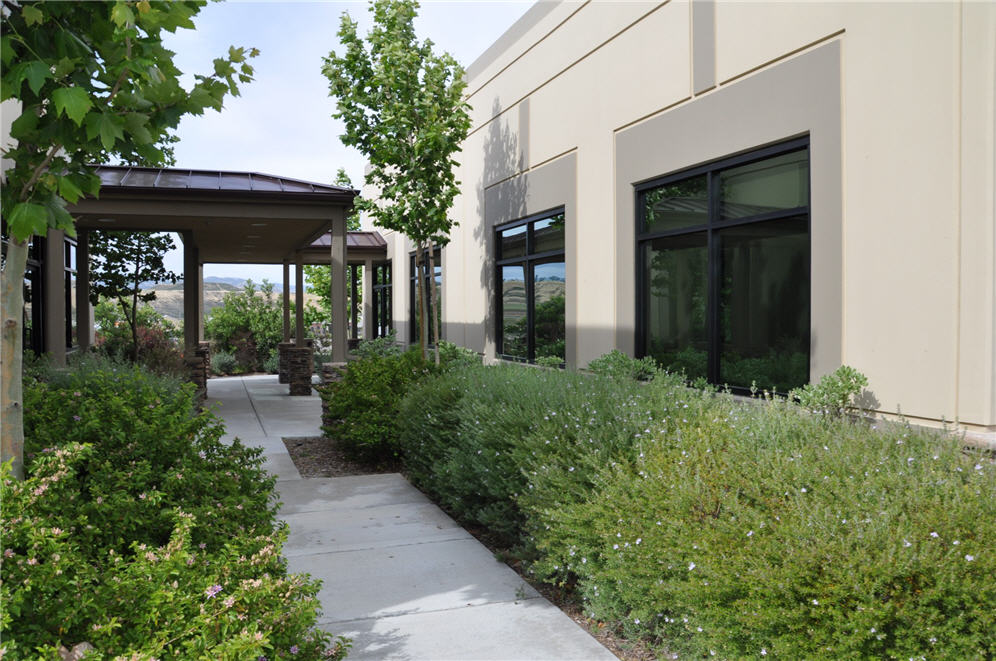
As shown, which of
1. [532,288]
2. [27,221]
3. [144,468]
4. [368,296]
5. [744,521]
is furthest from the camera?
[368,296]

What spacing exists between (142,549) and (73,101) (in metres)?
1.74

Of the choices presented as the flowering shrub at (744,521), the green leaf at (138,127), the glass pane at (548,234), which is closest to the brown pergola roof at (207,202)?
the glass pane at (548,234)

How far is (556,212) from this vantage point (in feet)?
33.2

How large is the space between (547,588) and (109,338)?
14282 millimetres

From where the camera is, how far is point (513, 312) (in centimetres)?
1159

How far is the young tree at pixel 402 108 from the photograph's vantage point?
10523mm

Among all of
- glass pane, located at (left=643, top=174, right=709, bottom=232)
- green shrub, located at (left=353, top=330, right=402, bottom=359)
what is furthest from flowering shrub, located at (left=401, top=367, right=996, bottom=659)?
green shrub, located at (left=353, top=330, right=402, bottom=359)

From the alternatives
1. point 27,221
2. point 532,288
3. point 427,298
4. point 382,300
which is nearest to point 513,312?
point 532,288

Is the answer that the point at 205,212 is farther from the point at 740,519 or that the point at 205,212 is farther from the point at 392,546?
the point at 740,519

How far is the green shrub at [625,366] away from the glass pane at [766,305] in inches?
39.6

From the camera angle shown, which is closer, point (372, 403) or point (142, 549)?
point (142, 549)

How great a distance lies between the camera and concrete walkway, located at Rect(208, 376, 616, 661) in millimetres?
3955

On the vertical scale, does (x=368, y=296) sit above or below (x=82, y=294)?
above

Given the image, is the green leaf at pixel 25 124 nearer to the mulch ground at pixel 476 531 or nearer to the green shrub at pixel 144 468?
the green shrub at pixel 144 468
